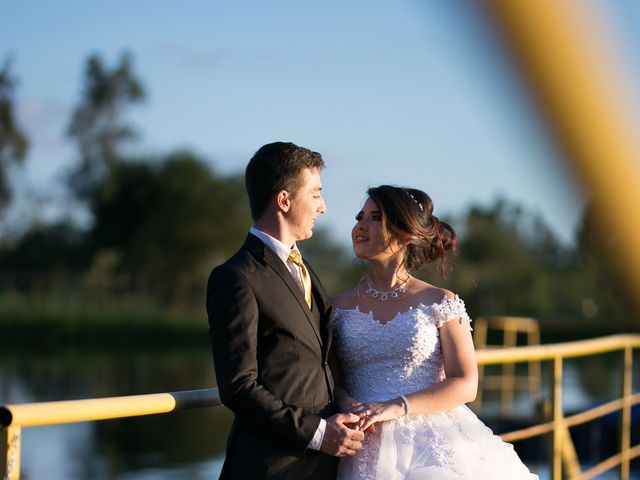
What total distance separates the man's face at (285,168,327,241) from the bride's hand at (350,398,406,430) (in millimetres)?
351

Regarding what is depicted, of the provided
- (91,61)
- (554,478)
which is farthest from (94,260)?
(554,478)

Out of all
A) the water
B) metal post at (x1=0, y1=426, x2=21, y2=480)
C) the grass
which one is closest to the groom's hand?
metal post at (x1=0, y1=426, x2=21, y2=480)

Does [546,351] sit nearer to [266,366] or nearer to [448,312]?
[448,312]

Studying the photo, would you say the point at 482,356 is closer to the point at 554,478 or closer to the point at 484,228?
the point at 554,478

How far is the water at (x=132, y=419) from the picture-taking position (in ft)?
40.6

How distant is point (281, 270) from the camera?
187 cm

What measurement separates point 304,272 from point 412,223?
0.30 meters

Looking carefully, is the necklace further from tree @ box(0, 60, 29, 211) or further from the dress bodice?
tree @ box(0, 60, 29, 211)

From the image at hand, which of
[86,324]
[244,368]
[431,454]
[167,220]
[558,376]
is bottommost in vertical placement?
[86,324]

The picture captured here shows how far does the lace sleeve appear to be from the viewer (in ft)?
6.86

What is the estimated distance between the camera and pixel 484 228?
40.1 meters

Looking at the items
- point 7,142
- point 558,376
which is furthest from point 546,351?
point 7,142

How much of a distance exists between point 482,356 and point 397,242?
0.57m

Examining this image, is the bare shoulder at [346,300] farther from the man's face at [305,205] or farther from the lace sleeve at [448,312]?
the man's face at [305,205]
